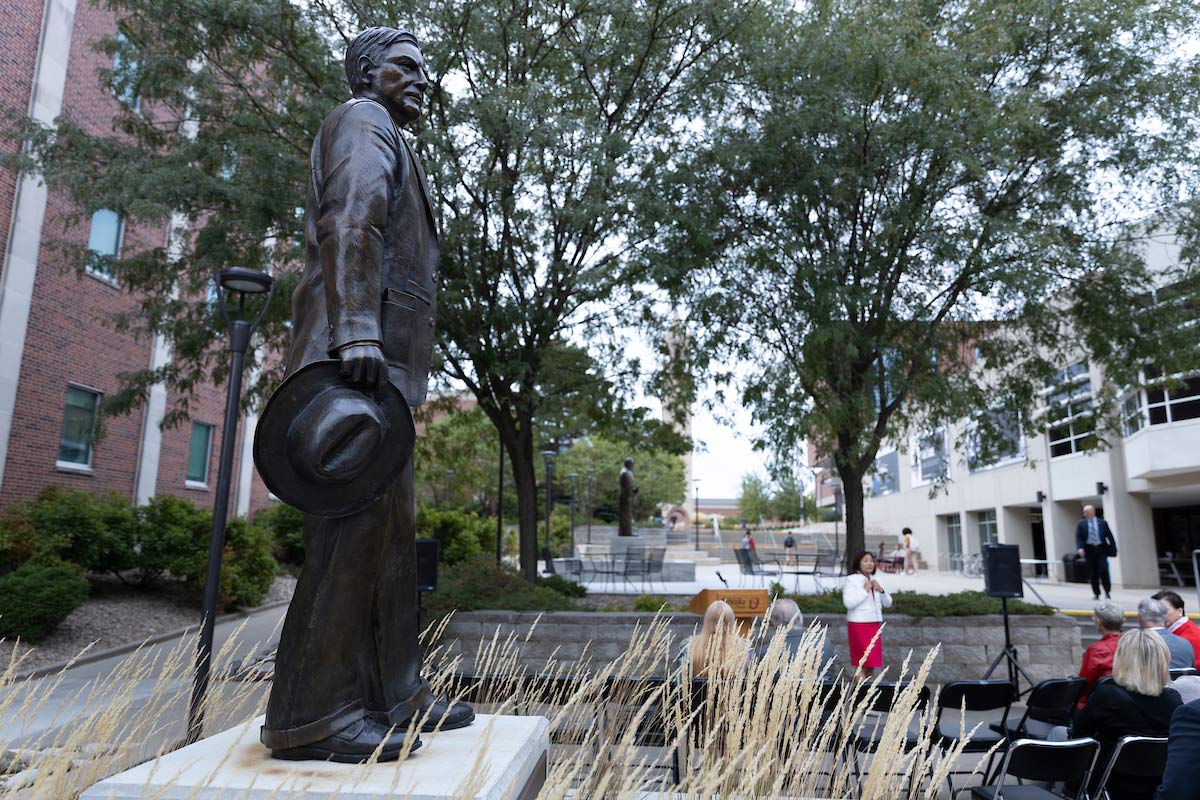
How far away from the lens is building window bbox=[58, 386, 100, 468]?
18109 millimetres

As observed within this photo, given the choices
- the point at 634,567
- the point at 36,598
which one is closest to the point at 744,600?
the point at 634,567

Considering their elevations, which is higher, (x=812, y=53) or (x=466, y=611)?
(x=812, y=53)

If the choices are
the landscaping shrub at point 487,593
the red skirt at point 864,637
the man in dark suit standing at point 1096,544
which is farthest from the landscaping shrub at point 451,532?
the red skirt at point 864,637

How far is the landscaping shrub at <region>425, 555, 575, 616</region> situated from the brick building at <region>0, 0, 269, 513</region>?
6.84 m

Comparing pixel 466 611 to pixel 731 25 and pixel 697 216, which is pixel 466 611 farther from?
pixel 731 25

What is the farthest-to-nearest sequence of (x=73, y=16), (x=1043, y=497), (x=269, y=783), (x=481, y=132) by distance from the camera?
(x=1043, y=497) < (x=73, y=16) < (x=481, y=132) < (x=269, y=783)

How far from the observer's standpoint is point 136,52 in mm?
11680

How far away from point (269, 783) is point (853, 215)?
38.5ft

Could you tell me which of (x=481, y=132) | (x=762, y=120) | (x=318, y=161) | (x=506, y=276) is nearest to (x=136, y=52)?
(x=481, y=132)

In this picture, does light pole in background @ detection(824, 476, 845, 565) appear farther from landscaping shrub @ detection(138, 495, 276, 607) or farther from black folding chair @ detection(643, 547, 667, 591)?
landscaping shrub @ detection(138, 495, 276, 607)

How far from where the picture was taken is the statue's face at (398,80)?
12.1 ft

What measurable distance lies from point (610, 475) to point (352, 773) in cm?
5570

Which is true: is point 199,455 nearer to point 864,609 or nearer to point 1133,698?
point 864,609

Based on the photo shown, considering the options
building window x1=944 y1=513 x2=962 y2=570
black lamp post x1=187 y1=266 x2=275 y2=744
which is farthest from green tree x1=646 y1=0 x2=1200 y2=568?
building window x1=944 y1=513 x2=962 y2=570
